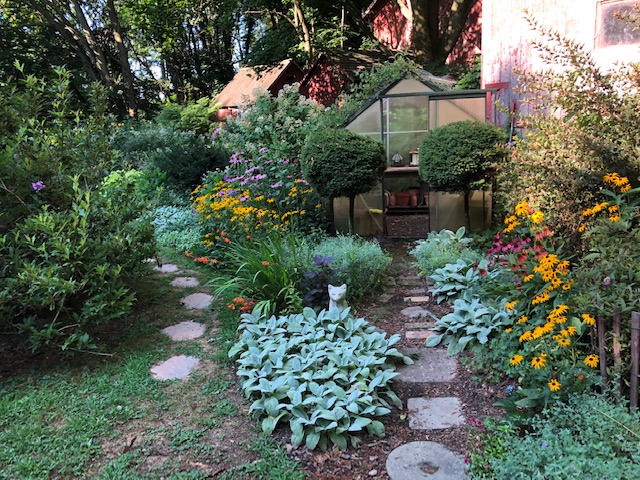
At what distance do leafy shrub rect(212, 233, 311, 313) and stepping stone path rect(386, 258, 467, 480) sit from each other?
0.92m

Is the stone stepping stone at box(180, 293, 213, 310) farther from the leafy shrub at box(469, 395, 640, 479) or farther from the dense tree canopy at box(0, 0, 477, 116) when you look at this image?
the dense tree canopy at box(0, 0, 477, 116)

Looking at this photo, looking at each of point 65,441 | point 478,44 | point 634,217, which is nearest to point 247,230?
point 65,441

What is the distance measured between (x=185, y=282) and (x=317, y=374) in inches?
99.0

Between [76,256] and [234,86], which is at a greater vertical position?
[234,86]

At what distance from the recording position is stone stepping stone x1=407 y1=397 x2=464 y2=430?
8.27 feet

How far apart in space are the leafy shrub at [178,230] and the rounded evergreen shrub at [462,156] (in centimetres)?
275

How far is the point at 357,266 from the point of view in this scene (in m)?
4.11

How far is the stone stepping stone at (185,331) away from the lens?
3667 mm

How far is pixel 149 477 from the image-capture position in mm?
2176

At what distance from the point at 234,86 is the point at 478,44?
28.9 ft

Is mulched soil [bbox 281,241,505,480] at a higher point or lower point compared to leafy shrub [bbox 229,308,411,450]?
lower

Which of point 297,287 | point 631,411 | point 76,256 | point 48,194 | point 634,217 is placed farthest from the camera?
point 297,287

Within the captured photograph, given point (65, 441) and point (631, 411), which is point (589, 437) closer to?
point (631, 411)

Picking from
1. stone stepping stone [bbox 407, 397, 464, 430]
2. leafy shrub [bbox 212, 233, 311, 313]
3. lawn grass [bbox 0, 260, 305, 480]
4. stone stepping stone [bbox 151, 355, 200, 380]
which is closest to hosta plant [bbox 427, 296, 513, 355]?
stone stepping stone [bbox 407, 397, 464, 430]
